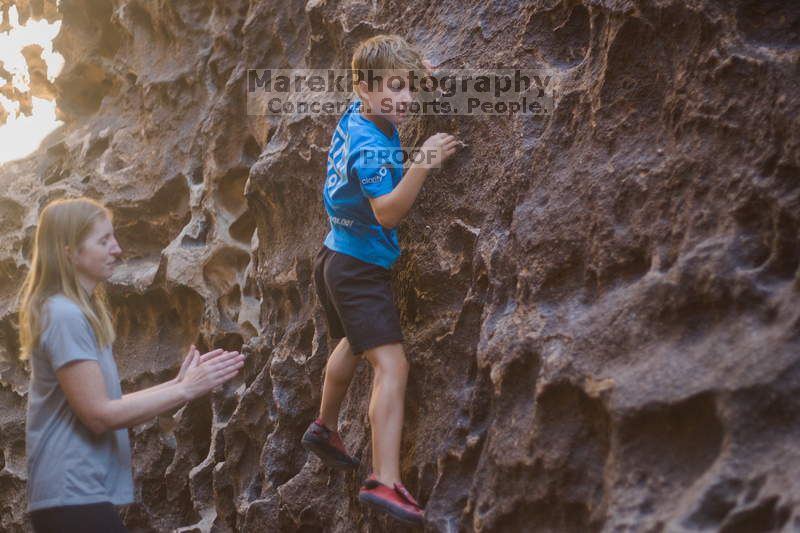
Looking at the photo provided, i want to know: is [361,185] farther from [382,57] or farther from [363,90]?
[382,57]

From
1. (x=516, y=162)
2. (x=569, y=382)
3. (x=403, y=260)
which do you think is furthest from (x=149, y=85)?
(x=569, y=382)

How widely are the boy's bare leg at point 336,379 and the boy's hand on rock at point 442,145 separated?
721mm

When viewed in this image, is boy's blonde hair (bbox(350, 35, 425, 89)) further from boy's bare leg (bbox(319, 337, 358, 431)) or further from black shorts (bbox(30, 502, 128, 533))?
black shorts (bbox(30, 502, 128, 533))

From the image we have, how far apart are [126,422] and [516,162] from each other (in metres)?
1.45

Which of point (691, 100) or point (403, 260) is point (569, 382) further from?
point (403, 260)

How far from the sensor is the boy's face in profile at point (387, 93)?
2877 mm

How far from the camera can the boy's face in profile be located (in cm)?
288

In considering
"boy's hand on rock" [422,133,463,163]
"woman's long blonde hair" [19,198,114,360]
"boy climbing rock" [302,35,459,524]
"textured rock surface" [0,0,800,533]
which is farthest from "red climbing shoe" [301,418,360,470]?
"boy's hand on rock" [422,133,463,163]

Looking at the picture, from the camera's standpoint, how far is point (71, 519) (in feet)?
7.02

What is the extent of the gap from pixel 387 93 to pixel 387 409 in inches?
40.4

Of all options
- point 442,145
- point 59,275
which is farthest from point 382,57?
point 59,275

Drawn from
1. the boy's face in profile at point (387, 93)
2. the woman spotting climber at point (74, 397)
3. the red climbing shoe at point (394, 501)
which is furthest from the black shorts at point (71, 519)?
the boy's face in profile at point (387, 93)

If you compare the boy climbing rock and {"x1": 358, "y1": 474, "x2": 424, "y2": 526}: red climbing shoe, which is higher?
the boy climbing rock

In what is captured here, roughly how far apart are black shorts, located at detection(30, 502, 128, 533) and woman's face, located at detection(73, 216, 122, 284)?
0.61m
